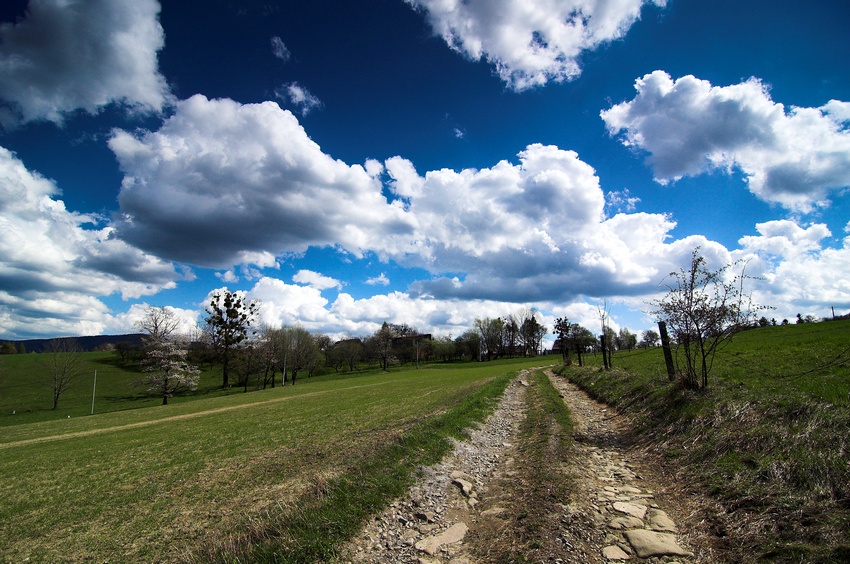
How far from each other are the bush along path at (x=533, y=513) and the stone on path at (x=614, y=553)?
0.01 metres

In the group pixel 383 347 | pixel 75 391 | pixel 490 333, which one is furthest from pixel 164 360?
pixel 490 333

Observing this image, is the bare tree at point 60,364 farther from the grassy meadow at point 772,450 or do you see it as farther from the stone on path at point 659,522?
the grassy meadow at point 772,450

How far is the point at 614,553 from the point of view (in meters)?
4.96

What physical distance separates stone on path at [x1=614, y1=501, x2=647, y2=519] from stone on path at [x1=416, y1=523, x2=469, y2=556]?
8.81 feet

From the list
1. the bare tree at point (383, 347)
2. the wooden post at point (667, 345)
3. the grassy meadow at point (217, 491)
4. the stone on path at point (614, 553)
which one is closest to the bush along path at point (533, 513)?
the stone on path at point (614, 553)

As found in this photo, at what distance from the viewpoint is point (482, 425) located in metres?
14.3

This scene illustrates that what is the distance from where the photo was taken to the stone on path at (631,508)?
19.7 feet

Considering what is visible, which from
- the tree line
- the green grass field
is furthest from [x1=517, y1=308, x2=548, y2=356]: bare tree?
the green grass field

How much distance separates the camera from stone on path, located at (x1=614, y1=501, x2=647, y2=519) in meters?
6.01

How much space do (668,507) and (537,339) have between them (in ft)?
471

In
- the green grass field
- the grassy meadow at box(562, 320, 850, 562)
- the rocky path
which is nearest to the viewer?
the grassy meadow at box(562, 320, 850, 562)

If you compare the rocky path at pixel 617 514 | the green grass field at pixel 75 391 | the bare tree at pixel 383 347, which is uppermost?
the rocky path at pixel 617 514

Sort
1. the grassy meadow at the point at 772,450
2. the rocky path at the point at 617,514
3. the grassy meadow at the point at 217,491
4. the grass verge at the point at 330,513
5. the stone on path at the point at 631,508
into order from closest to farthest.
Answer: the grassy meadow at the point at 772,450, the rocky path at the point at 617,514, the grass verge at the point at 330,513, the stone on path at the point at 631,508, the grassy meadow at the point at 217,491

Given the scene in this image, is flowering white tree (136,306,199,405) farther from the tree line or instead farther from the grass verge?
the grass verge
